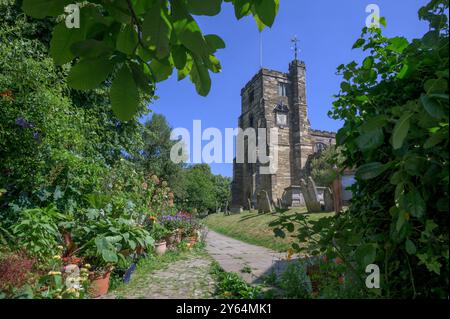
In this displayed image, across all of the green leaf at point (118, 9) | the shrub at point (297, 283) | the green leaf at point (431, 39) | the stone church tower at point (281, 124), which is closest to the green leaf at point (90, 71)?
the green leaf at point (118, 9)

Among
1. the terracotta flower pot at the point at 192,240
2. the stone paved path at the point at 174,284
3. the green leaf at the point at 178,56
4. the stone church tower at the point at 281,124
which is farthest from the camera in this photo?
the stone church tower at the point at 281,124

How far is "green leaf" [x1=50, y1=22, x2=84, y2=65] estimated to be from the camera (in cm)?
104

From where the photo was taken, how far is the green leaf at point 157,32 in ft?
2.85

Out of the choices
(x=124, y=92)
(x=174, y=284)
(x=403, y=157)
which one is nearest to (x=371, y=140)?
(x=403, y=157)

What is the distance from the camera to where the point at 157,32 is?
879mm

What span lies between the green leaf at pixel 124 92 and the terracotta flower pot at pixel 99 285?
3.28 m

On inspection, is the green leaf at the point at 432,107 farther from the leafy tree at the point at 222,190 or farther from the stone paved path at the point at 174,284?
the leafy tree at the point at 222,190

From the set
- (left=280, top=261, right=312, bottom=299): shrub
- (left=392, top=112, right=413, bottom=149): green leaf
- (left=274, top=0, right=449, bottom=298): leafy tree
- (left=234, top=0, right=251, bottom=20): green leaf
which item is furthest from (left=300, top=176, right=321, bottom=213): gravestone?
(left=392, top=112, right=413, bottom=149): green leaf

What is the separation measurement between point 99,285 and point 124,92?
3.49m
